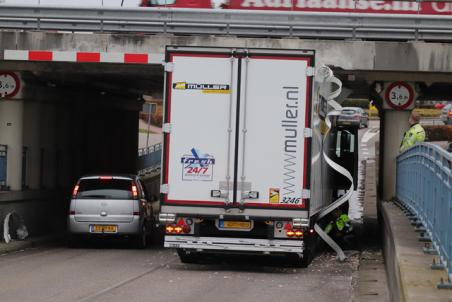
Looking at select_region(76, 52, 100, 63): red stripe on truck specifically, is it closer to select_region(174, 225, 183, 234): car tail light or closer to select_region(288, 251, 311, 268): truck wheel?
select_region(174, 225, 183, 234): car tail light

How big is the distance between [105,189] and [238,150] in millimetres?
5827

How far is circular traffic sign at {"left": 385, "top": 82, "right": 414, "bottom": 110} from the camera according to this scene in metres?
21.5

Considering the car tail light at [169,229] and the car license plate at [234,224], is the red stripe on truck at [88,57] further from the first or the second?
the car license plate at [234,224]

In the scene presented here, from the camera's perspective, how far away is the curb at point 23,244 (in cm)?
1948

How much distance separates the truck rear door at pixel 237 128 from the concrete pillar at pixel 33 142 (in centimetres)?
808

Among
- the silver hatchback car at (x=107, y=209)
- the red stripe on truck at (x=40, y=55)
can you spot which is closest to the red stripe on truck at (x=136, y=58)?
the red stripe on truck at (x=40, y=55)

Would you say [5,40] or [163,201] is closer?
[163,201]

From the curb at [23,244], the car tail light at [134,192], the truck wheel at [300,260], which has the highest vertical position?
the car tail light at [134,192]

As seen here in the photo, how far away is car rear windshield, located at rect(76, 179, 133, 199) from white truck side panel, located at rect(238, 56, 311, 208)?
5.63 metres

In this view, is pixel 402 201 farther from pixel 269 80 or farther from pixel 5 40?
pixel 5 40

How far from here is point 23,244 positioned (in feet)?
67.5

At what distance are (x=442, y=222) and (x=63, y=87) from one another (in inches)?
688

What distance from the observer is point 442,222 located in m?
9.85

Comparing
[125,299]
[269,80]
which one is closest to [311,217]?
[269,80]
